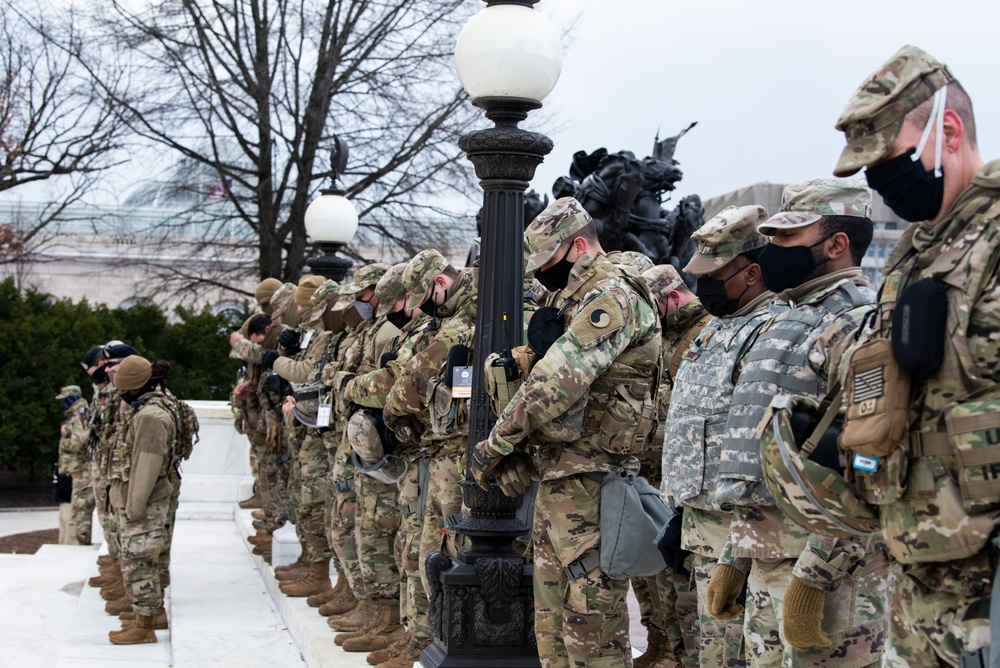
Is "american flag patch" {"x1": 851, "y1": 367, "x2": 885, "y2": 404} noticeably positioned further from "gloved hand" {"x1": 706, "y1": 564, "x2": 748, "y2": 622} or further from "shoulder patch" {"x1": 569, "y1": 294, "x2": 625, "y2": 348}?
"shoulder patch" {"x1": 569, "y1": 294, "x2": 625, "y2": 348}

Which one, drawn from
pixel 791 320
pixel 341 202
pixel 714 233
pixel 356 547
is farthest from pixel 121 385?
pixel 791 320

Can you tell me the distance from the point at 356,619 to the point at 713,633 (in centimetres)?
461

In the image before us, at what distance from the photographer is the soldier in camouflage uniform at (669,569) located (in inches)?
259

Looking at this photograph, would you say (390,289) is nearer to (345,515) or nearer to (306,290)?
(345,515)

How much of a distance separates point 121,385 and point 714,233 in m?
6.13

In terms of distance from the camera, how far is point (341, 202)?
12922mm

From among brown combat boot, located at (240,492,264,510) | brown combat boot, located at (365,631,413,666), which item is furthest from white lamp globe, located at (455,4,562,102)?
brown combat boot, located at (240,492,264,510)

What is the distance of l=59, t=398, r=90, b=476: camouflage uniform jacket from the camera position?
17.1 metres

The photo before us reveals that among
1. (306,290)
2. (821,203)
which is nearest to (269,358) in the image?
(306,290)

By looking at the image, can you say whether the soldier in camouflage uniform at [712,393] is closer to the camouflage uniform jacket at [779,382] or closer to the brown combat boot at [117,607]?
the camouflage uniform jacket at [779,382]

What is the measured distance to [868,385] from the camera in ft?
10.7

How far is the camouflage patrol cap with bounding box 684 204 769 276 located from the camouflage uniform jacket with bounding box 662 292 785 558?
218mm

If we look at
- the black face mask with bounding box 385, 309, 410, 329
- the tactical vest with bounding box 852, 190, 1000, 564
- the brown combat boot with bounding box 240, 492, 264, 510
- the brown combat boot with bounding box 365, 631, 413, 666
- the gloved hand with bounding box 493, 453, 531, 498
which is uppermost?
the black face mask with bounding box 385, 309, 410, 329

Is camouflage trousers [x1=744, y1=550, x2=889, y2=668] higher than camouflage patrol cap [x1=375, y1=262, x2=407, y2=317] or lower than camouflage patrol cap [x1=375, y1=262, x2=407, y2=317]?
lower
